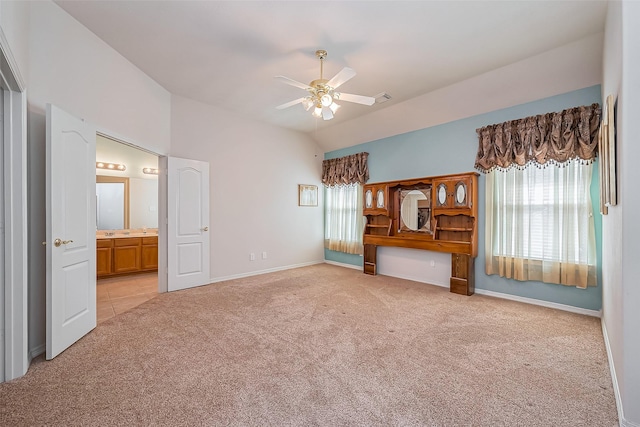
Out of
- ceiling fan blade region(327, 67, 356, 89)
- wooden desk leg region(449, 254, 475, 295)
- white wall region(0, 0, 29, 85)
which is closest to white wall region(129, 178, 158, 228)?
white wall region(0, 0, 29, 85)

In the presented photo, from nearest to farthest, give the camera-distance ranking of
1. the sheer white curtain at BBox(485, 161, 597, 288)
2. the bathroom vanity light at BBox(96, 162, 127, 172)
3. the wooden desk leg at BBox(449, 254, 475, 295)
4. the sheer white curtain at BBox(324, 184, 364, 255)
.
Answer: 1. the sheer white curtain at BBox(485, 161, 597, 288)
2. the wooden desk leg at BBox(449, 254, 475, 295)
3. the bathroom vanity light at BBox(96, 162, 127, 172)
4. the sheer white curtain at BBox(324, 184, 364, 255)

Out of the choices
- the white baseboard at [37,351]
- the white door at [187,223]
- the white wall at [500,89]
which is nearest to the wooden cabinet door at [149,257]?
the white door at [187,223]

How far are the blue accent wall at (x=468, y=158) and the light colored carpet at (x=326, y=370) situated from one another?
0.31 meters

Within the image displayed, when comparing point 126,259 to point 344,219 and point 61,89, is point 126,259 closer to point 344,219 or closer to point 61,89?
point 61,89

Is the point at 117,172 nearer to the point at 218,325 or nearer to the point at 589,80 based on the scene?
the point at 218,325

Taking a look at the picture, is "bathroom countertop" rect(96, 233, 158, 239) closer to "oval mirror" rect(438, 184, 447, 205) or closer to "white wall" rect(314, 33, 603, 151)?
"white wall" rect(314, 33, 603, 151)

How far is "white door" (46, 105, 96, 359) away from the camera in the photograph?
7.61ft

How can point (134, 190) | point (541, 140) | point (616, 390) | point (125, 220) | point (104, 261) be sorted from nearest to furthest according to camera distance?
point (616, 390) → point (541, 140) → point (104, 261) → point (125, 220) → point (134, 190)

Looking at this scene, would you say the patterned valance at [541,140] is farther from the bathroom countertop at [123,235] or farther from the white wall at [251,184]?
the bathroom countertop at [123,235]

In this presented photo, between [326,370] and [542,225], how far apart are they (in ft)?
11.2

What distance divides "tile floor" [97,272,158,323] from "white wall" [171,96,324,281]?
1077mm

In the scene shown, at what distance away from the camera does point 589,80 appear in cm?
326

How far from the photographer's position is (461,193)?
4281 millimetres

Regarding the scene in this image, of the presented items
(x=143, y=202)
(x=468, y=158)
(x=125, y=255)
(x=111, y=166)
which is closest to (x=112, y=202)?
(x=143, y=202)
